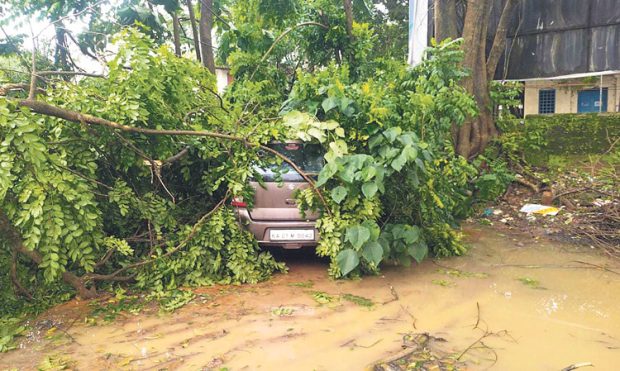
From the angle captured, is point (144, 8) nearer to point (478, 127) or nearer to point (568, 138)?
point (478, 127)

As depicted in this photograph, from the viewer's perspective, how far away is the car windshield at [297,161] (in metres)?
4.93

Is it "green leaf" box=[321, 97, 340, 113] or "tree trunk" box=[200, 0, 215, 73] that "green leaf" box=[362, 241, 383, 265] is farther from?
"tree trunk" box=[200, 0, 215, 73]

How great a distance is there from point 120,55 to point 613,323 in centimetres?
492

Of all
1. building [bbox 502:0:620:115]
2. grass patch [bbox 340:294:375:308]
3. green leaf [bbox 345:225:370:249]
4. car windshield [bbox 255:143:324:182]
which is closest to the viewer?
grass patch [bbox 340:294:375:308]

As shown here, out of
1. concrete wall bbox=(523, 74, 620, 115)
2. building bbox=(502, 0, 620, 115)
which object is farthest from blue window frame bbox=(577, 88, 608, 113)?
building bbox=(502, 0, 620, 115)

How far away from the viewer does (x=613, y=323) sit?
3533 mm

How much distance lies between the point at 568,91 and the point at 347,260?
13311mm

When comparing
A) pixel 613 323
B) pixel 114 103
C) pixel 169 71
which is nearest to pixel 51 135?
pixel 114 103

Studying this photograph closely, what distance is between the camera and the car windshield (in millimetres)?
4926

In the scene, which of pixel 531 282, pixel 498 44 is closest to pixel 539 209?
pixel 531 282

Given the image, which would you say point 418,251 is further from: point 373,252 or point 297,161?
point 297,161

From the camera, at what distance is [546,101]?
14820mm

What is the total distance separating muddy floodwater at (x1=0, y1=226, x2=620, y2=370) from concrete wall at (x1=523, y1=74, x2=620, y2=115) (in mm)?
10733

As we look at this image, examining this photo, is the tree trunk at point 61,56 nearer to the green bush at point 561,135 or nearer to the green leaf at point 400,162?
the green leaf at point 400,162
